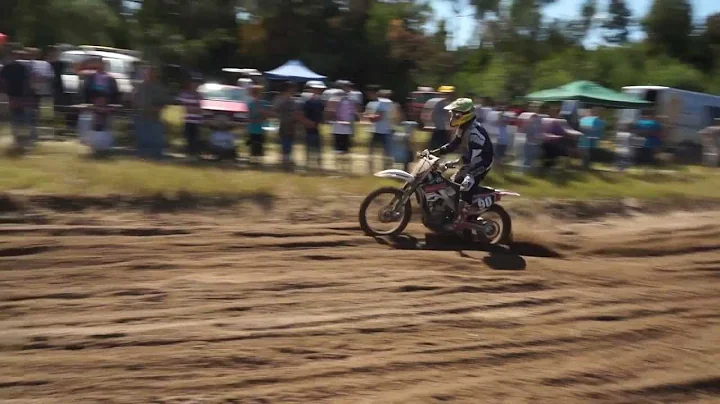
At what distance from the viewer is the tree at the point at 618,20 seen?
45.7 metres

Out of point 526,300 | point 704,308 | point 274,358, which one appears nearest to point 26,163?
point 274,358

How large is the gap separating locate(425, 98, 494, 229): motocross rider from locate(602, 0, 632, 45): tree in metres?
38.3

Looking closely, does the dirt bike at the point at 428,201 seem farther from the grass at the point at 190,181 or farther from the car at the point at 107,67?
the car at the point at 107,67

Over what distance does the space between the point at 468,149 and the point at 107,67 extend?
34.4ft

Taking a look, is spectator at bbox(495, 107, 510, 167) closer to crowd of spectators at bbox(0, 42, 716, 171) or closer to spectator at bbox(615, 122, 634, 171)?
crowd of spectators at bbox(0, 42, 716, 171)

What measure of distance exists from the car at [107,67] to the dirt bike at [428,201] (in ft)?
17.1

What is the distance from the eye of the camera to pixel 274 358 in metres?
5.98

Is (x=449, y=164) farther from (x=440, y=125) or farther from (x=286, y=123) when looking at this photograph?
(x=286, y=123)

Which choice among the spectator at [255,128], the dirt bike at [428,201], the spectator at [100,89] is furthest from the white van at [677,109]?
the spectator at [100,89]

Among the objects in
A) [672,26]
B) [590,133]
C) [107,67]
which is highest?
[672,26]

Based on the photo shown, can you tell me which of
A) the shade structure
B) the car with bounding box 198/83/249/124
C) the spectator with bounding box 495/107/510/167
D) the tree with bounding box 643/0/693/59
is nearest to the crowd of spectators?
the spectator with bounding box 495/107/510/167

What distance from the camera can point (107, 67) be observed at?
17.0 meters

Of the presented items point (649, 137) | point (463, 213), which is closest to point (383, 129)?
point (463, 213)

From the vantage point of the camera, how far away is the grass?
980 centimetres
